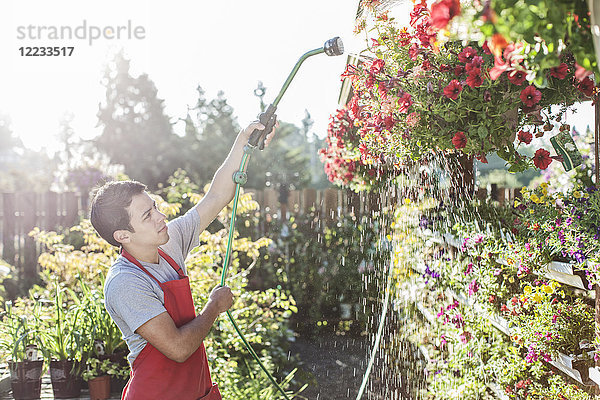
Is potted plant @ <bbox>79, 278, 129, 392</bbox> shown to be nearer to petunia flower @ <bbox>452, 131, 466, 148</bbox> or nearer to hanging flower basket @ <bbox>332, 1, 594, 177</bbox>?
hanging flower basket @ <bbox>332, 1, 594, 177</bbox>

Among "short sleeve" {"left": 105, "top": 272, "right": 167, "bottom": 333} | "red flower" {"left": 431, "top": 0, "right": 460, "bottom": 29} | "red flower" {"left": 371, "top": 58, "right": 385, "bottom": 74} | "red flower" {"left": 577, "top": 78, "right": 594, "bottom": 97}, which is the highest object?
"red flower" {"left": 371, "top": 58, "right": 385, "bottom": 74}

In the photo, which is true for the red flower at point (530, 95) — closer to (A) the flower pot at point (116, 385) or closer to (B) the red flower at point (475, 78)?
(B) the red flower at point (475, 78)

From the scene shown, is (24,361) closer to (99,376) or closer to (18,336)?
(18,336)

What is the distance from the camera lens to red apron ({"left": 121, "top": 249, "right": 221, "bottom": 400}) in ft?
5.14

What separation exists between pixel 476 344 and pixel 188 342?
1.31 m

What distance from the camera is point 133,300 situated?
1.49 meters

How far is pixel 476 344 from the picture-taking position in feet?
7.54

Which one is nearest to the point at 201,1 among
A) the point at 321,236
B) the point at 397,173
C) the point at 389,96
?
the point at 321,236

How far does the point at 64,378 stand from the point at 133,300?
1523mm

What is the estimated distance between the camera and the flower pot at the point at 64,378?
2.71 m

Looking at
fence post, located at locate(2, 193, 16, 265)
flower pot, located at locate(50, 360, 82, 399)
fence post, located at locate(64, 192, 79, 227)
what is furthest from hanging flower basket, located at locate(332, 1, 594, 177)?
fence post, located at locate(2, 193, 16, 265)

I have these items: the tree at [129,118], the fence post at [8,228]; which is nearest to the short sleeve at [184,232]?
the fence post at [8,228]

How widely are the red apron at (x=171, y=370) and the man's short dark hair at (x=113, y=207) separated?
0.09m

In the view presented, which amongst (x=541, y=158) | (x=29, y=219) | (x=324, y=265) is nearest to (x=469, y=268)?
(x=541, y=158)
